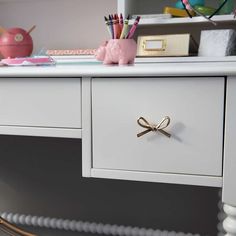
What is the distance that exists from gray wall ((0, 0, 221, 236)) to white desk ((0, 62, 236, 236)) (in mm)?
530

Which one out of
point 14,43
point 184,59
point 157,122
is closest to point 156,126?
point 157,122

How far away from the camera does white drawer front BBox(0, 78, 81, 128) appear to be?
32.0 inches

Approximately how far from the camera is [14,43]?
1194 millimetres

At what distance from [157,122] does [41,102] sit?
27 centimetres

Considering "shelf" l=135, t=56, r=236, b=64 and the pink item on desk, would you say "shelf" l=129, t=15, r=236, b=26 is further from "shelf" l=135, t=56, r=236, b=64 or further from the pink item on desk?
the pink item on desk

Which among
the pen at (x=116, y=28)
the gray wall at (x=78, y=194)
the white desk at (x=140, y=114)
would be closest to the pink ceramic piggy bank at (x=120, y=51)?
the pen at (x=116, y=28)

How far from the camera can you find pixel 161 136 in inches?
30.0

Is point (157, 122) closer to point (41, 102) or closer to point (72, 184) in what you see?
point (41, 102)

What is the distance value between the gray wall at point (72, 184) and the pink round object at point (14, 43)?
16 centimetres

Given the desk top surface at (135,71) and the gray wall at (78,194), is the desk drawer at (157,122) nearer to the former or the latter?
the desk top surface at (135,71)

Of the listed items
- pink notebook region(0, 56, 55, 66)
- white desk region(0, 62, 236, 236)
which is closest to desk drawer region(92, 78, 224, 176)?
white desk region(0, 62, 236, 236)

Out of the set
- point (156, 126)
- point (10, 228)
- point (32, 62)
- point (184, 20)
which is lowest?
point (10, 228)

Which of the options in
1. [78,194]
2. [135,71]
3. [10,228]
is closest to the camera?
[135,71]

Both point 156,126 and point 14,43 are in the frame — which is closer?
point 156,126
